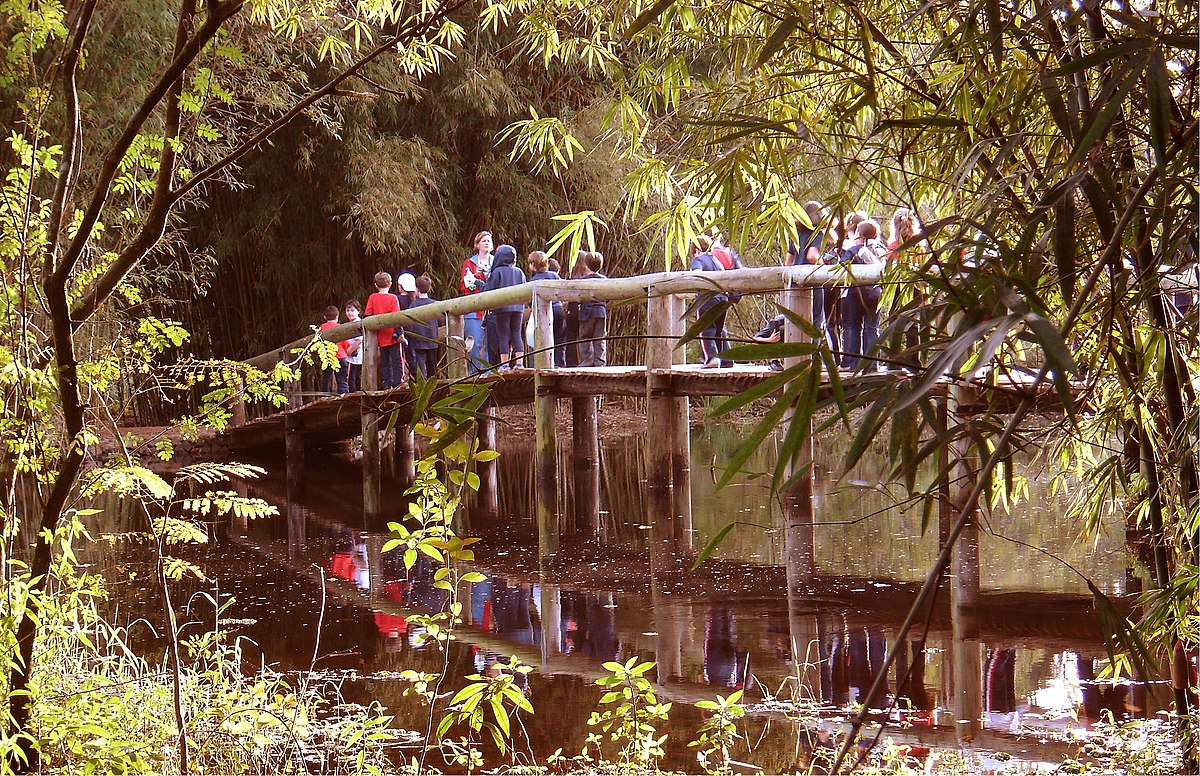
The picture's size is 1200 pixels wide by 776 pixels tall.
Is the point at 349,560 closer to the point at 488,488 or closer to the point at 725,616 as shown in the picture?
the point at 725,616

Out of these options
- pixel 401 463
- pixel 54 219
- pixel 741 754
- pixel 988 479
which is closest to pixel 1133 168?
pixel 988 479

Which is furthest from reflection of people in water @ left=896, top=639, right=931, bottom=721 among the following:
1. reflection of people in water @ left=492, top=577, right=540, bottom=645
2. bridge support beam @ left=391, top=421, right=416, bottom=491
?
bridge support beam @ left=391, top=421, right=416, bottom=491

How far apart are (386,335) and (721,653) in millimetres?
5942

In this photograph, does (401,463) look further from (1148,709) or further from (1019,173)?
(1019,173)

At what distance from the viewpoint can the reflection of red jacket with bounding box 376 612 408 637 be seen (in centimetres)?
495

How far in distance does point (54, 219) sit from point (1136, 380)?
1.95 meters

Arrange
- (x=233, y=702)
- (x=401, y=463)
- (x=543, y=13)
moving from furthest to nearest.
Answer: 1. (x=401, y=463)
2. (x=233, y=702)
3. (x=543, y=13)

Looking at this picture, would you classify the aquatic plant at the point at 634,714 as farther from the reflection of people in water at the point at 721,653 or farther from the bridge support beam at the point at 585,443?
the bridge support beam at the point at 585,443

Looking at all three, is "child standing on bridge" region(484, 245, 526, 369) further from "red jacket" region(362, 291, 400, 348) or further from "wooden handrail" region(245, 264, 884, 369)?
"red jacket" region(362, 291, 400, 348)

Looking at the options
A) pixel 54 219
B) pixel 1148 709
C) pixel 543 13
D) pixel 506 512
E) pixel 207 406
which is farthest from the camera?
pixel 506 512

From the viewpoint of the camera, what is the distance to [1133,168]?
1.62 meters

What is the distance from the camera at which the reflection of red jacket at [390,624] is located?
A: 495cm

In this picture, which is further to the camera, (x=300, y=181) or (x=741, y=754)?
(x=300, y=181)

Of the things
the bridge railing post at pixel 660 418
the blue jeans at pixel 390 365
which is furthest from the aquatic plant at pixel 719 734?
the blue jeans at pixel 390 365
